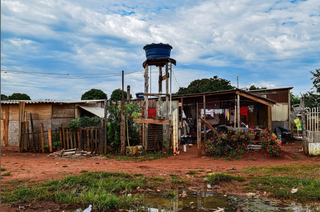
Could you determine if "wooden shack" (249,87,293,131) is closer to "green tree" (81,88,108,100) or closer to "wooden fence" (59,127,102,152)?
"wooden fence" (59,127,102,152)

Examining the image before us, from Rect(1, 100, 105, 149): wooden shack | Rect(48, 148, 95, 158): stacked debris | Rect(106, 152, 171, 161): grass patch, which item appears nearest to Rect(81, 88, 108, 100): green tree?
Rect(1, 100, 105, 149): wooden shack

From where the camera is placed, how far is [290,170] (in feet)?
27.8

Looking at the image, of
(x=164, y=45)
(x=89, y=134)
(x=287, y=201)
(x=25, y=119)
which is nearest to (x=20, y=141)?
(x=25, y=119)

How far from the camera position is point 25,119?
15.1 meters

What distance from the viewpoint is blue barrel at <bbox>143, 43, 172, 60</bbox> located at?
1245 centimetres

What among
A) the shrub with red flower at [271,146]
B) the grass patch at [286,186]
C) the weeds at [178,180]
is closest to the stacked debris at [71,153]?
the weeds at [178,180]

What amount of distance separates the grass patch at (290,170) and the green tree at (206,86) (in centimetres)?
1991

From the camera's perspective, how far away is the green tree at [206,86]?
29027 mm

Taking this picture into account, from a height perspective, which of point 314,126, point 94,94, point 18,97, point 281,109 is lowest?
point 314,126

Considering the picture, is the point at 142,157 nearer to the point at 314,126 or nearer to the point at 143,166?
the point at 143,166

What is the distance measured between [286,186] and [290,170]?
7.60 feet

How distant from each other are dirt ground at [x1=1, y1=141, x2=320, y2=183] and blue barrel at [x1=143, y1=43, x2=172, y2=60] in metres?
4.52

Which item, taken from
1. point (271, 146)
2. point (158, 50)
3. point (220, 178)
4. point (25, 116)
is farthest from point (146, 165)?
point (25, 116)

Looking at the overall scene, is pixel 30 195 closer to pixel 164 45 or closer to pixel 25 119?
pixel 164 45
